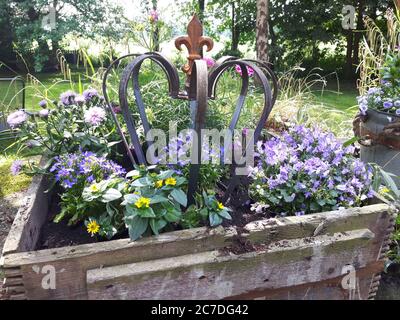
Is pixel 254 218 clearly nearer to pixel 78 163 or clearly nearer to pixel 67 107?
pixel 78 163

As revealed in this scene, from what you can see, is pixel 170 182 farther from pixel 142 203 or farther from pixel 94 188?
pixel 94 188

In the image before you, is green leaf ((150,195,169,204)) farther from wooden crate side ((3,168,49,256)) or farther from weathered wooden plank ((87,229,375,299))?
wooden crate side ((3,168,49,256))

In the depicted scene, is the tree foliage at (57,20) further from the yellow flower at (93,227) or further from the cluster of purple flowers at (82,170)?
the yellow flower at (93,227)

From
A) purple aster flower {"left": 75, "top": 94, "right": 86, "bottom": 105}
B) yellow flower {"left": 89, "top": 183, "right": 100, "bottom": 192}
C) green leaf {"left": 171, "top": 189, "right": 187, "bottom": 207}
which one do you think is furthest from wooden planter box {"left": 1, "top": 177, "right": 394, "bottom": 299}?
purple aster flower {"left": 75, "top": 94, "right": 86, "bottom": 105}

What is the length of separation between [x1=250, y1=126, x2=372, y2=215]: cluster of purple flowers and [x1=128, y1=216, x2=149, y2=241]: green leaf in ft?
1.76

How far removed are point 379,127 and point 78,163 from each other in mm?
1746

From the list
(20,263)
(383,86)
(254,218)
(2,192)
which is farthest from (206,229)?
(2,192)

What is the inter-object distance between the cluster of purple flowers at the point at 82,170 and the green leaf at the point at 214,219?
43cm

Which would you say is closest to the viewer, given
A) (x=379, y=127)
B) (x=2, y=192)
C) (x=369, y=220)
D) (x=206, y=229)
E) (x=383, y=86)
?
(x=206, y=229)

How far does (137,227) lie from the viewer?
1191mm

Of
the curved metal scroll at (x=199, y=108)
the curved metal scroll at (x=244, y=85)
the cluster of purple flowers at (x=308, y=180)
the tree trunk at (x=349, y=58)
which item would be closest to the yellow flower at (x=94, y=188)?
the curved metal scroll at (x=199, y=108)

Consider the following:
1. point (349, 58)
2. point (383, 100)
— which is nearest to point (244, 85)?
point (383, 100)

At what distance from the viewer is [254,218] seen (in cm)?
150
